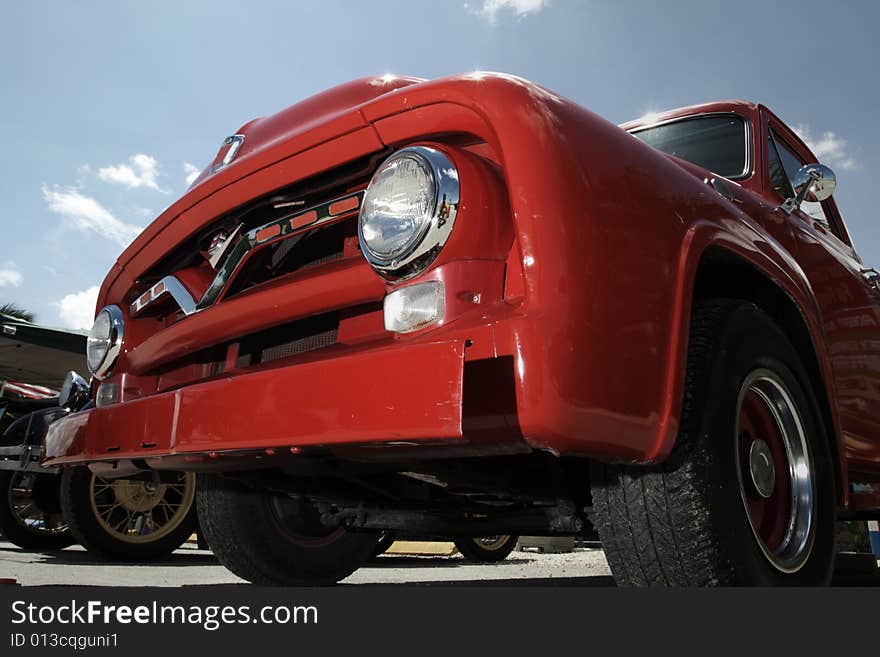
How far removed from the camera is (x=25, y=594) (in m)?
1.30

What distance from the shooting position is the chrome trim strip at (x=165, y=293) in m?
2.04

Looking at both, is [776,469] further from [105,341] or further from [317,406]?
[105,341]

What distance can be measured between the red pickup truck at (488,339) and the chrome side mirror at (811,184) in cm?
17

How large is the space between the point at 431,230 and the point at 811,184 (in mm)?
1790

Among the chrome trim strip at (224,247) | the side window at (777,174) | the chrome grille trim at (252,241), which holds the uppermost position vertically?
the side window at (777,174)

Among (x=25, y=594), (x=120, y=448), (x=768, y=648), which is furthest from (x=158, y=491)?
(x=768, y=648)

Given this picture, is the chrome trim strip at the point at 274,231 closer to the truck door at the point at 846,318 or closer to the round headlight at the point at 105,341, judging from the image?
the round headlight at the point at 105,341

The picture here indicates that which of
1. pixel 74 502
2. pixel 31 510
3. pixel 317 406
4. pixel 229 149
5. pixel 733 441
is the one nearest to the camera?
pixel 317 406

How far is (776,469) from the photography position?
1.95m

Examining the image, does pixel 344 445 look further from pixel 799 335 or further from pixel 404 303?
pixel 799 335

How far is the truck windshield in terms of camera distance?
273cm

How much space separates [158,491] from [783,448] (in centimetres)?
398

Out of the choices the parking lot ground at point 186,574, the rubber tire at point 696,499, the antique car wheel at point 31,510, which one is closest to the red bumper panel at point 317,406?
the rubber tire at point 696,499

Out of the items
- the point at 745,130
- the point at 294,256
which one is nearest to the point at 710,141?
the point at 745,130
